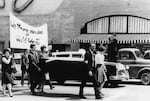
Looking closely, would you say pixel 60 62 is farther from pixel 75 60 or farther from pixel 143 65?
pixel 143 65

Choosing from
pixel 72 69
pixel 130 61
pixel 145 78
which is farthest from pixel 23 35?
pixel 145 78

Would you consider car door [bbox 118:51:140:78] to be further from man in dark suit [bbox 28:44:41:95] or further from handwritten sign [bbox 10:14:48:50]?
man in dark suit [bbox 28:44:41:95]

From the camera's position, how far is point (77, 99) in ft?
50.2

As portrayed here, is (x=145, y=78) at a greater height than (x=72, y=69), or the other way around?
(x=72, y=69)

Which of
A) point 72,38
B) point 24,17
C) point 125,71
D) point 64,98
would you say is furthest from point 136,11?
point 64,98

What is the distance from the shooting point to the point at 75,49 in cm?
3306

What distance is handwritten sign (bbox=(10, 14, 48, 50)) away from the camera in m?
17.3

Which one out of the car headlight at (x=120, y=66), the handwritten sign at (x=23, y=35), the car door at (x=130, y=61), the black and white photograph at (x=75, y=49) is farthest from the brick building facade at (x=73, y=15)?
the handwritten sign at (x=23, y=35)

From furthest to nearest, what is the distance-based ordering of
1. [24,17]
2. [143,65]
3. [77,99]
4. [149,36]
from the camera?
1. [24,17]
2. [149,36]
3. [143,65]
4. [77,99]

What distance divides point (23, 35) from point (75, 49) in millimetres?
15170

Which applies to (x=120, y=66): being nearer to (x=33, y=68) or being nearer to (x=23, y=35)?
(x=23, y=35)

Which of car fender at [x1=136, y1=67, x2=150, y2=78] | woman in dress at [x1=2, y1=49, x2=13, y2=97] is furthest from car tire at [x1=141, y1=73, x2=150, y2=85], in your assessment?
woman in dress at [x1=2, y1=49, x2=13, y2=97]

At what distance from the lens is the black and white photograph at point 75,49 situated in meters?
16.3

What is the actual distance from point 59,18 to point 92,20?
303cm
